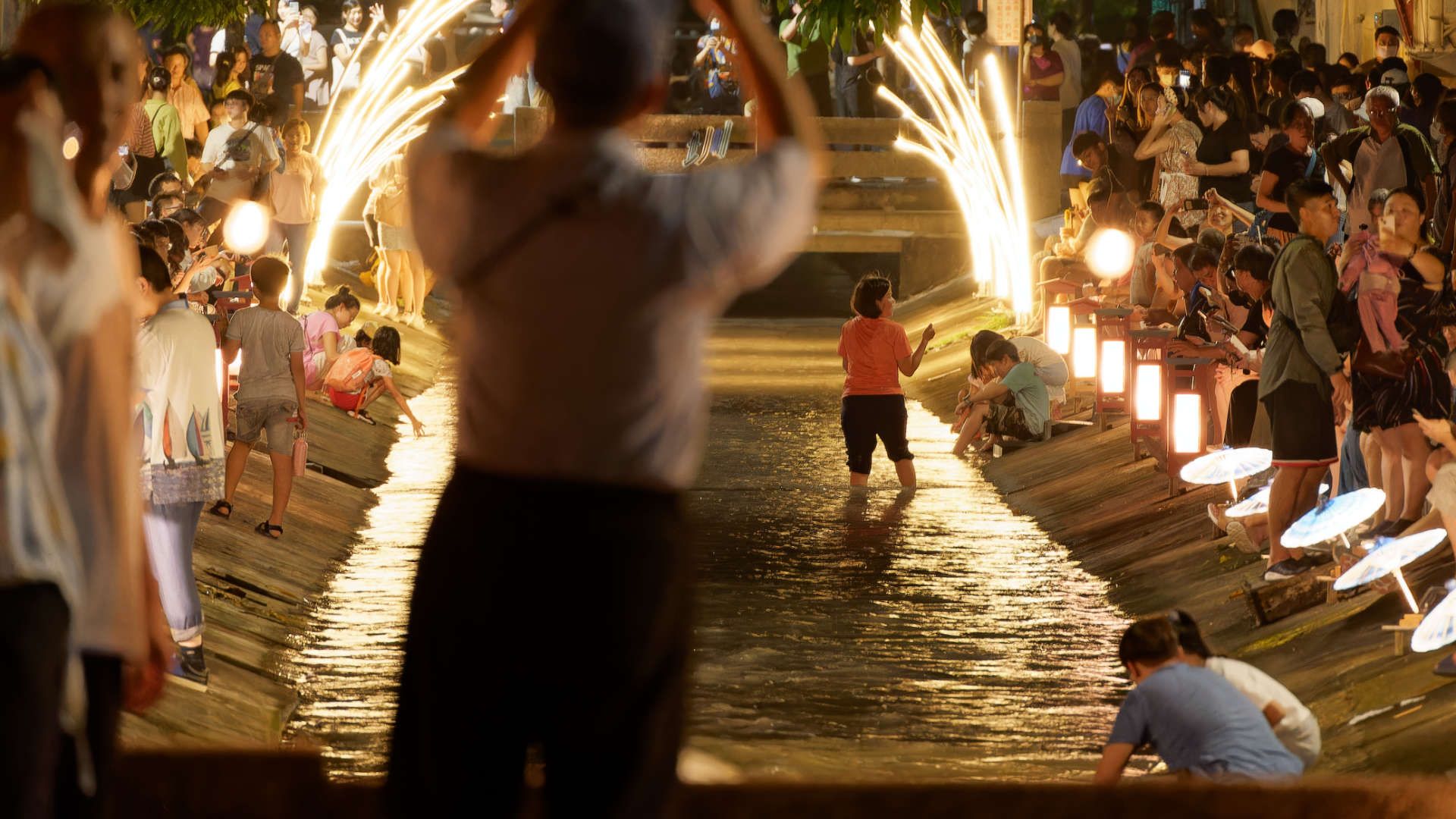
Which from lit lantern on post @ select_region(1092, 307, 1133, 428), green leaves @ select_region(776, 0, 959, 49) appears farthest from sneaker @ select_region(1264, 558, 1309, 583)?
lit lantern on post @ select_region(1092, 307, 1133, 428)

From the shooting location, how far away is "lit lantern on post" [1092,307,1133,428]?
54.5 feet

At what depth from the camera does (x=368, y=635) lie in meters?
12.2

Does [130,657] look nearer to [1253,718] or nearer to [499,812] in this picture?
[499,812]

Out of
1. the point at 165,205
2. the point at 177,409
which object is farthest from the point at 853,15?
the point at 165,205

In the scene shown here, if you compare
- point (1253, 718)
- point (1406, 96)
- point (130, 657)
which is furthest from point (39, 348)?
point (1406, 96)

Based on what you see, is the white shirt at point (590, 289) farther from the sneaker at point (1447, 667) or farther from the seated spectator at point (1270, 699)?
the sneaker at point (1447, 667)

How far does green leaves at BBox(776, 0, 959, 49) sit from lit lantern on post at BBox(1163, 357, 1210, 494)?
9.19 ft

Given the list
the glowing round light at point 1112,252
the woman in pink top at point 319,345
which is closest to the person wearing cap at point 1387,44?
the glowing round light at point 1112,252

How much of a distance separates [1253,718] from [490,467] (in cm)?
498

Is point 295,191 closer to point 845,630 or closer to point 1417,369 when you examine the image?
point 845,630

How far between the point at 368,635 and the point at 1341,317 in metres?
5.37

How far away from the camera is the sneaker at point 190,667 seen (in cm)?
998

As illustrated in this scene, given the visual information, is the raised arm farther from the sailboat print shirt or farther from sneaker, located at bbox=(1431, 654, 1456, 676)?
sneaker, located at bbox=(1431, 654, 1456, 676)

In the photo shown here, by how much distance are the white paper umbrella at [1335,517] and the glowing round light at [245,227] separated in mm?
7390
